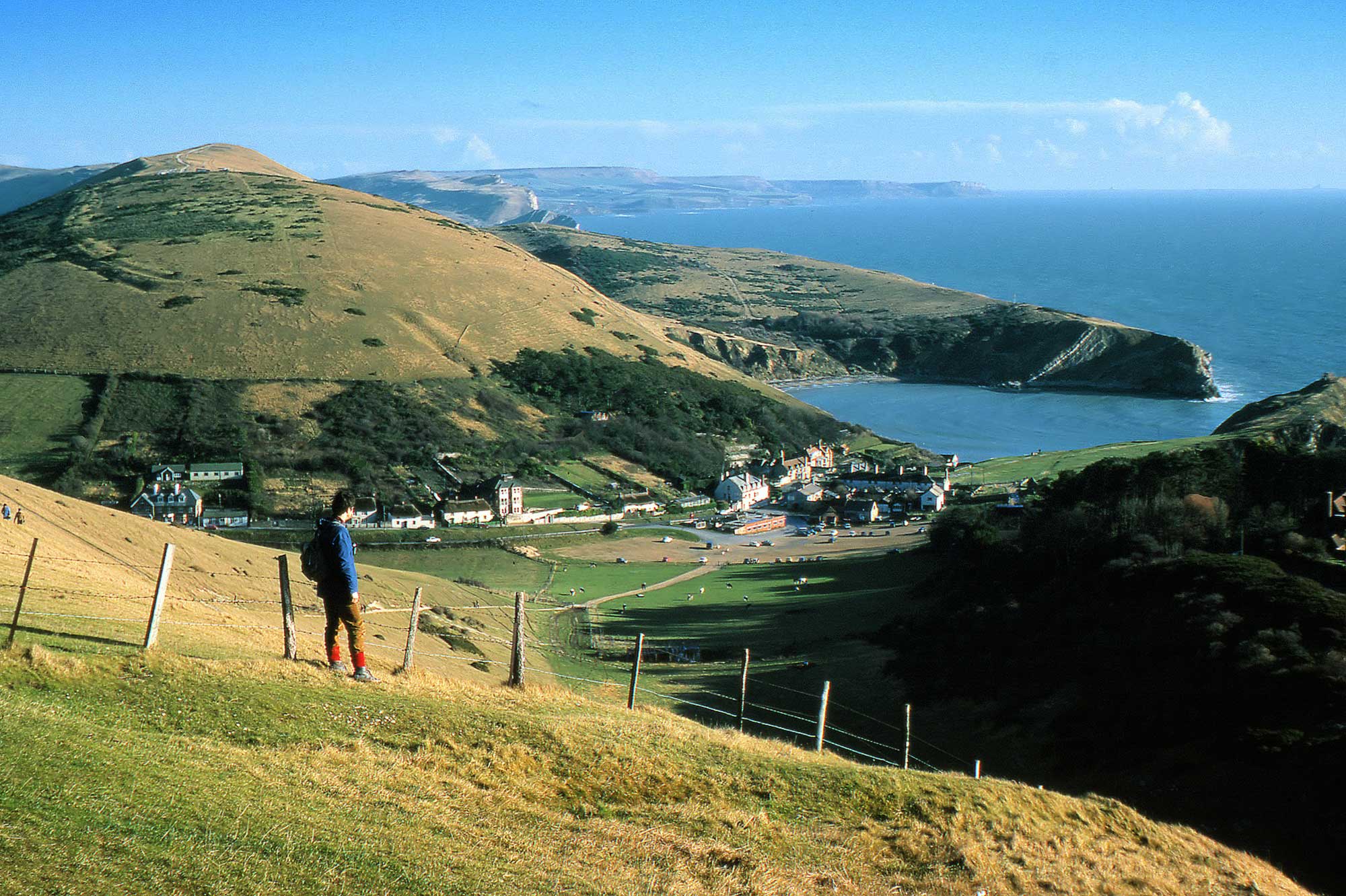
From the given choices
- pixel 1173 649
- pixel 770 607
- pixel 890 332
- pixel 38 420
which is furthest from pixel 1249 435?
pixel 890 332

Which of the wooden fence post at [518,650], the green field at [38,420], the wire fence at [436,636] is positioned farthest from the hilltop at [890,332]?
the wooden fence post at [518,650]

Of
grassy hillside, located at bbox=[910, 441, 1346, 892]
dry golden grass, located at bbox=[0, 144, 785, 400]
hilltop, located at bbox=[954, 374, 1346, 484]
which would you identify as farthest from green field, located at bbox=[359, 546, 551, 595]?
hilltop, located at bbox=[954, 374, 1346, 484]

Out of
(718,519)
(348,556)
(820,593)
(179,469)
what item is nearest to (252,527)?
(179,469)

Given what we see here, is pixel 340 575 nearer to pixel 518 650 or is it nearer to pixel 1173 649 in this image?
pixel 518 650

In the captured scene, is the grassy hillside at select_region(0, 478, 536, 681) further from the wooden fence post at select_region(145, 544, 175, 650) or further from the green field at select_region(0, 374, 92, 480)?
the green field at select_region(0, 374, 92, 480)

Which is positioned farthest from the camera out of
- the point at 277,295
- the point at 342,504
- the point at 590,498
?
the point at 277,295

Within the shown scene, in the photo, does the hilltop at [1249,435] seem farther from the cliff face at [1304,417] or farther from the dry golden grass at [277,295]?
A: the dry golden grass at [277,295]
